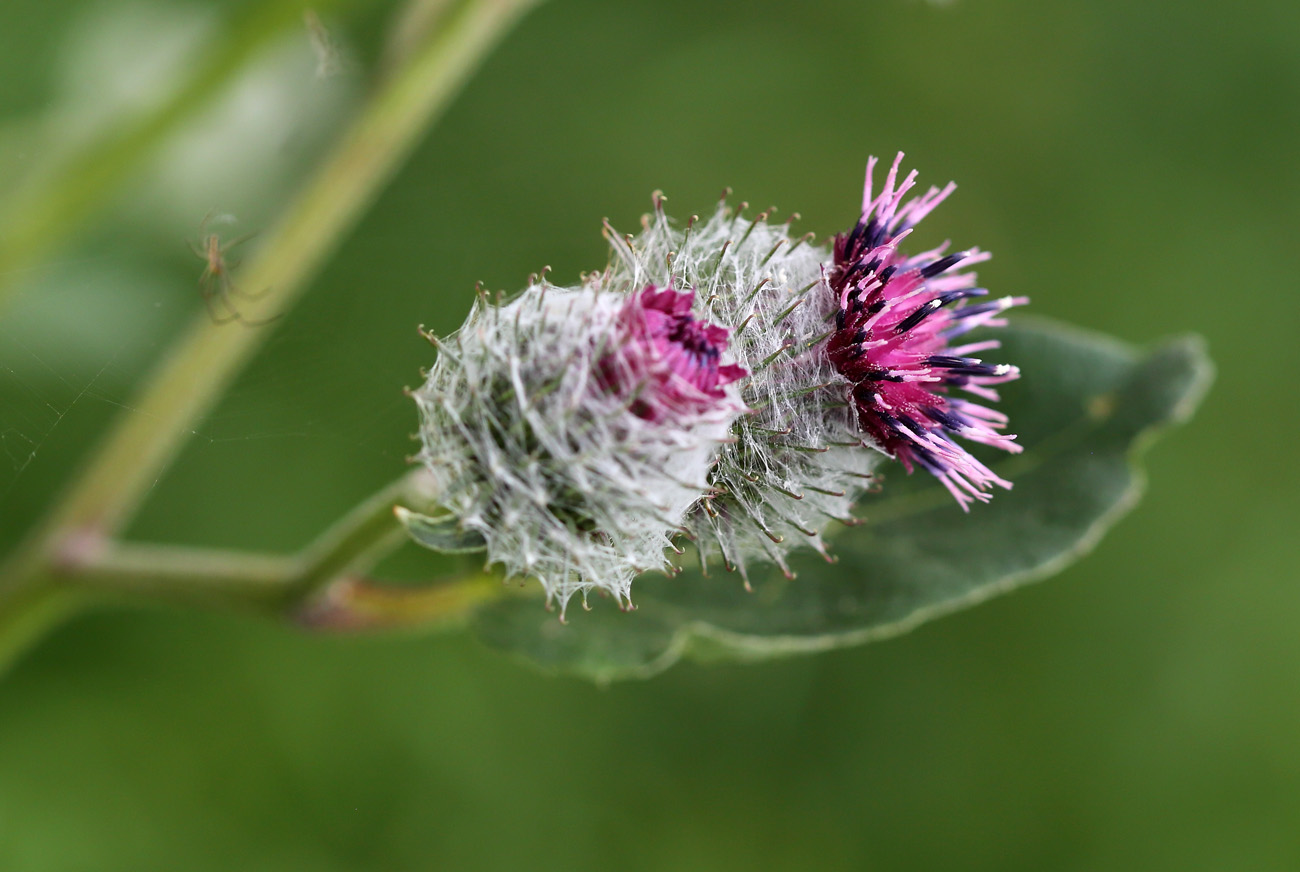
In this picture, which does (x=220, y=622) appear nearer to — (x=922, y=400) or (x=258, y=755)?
(x=258, y=755)

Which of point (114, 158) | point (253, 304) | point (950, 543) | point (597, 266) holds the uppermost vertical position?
point (597, 266)

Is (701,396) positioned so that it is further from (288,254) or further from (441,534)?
(288,254)

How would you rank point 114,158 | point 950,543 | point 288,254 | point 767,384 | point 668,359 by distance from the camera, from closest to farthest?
point 668,359 < point 767,384 < point 950,543 < point 288,254 < point 114,158

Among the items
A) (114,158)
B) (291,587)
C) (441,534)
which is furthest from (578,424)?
(114,158)

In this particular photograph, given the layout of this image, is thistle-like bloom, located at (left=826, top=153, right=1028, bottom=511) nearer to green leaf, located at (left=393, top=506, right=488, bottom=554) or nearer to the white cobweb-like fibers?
the white cobweb-like fibers

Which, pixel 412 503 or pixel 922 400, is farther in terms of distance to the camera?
pixel 412 503

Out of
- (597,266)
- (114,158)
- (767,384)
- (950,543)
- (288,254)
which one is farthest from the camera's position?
(597,266)

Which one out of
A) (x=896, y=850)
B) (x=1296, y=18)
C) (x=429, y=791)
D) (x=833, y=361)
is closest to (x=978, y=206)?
(x=1296, y=18)
